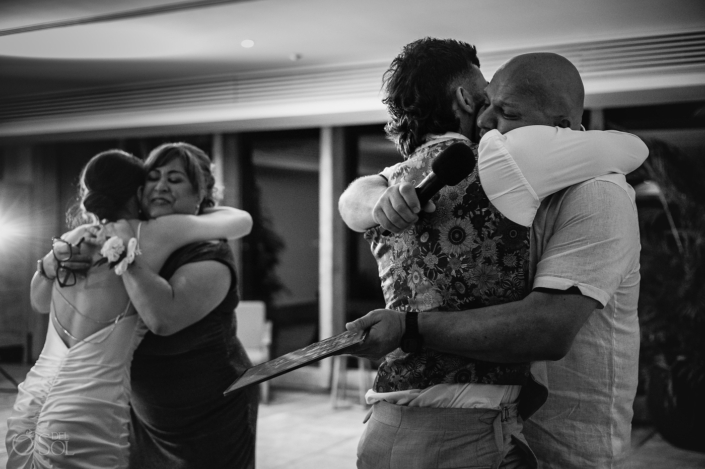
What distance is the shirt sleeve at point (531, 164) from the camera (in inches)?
43.5

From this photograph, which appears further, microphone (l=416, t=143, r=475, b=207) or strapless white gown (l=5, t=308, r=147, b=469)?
strapless white gown (l=5, t=308, r=147, b=469)

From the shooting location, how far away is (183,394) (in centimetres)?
242

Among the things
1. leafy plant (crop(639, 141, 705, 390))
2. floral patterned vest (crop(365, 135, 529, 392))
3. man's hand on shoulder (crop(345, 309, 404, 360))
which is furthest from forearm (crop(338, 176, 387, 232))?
leafy plant (crop(639, 141, 705, 390))

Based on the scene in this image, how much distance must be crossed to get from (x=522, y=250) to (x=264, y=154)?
6.34 meters

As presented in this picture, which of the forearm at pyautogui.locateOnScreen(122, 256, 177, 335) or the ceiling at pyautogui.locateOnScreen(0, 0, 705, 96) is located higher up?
the ceiling at pyautogui.locateOnScreen(0, 0, 705, 96)

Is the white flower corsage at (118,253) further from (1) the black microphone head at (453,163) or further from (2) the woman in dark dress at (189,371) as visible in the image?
(1) the black microphone head at (453,163)

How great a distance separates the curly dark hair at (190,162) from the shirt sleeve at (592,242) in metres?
1.66

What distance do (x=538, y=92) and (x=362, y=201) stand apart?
39 centimetres

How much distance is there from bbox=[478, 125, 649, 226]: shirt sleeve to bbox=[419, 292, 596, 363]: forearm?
0.46 ft

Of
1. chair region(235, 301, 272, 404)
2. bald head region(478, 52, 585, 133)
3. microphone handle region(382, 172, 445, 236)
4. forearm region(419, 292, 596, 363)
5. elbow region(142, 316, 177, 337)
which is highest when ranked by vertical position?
bald head region(478, 52, 585, 133)

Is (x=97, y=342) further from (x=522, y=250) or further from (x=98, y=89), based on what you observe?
Answer: (x=98, y=89)

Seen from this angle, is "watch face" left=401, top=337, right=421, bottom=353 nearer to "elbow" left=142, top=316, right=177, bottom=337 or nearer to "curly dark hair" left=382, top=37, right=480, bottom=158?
"curly dark hair" left=382, top=37, right=480, bottom=158

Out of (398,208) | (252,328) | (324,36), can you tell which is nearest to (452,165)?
(398,208)

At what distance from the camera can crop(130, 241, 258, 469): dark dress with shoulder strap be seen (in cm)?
240
